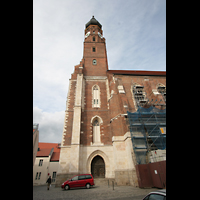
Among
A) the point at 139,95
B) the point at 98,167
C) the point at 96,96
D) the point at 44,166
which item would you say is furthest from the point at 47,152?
the point at 139,95

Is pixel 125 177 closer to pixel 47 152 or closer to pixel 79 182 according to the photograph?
pixel 79 182

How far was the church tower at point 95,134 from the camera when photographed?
46.7ft

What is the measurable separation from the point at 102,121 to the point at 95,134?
2.04 meters

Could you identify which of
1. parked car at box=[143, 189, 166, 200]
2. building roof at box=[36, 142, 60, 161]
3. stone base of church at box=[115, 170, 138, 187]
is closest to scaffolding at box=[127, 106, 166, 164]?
stone base of church at box=[115, 170, 138, 187]

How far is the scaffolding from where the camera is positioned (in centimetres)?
1341

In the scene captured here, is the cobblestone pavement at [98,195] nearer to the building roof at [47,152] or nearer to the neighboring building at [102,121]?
the neighboring building at [102,121]

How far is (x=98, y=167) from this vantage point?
15.8 metres

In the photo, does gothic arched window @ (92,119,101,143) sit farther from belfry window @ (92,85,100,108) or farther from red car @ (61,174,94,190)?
red car @ (61,174,94,190)

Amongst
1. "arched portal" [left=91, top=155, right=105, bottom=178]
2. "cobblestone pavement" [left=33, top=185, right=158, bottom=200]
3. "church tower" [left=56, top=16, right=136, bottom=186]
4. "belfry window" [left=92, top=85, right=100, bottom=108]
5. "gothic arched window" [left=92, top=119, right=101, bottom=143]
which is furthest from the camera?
"belfry window" [left=92, top=85, right=100, bottom=108]
